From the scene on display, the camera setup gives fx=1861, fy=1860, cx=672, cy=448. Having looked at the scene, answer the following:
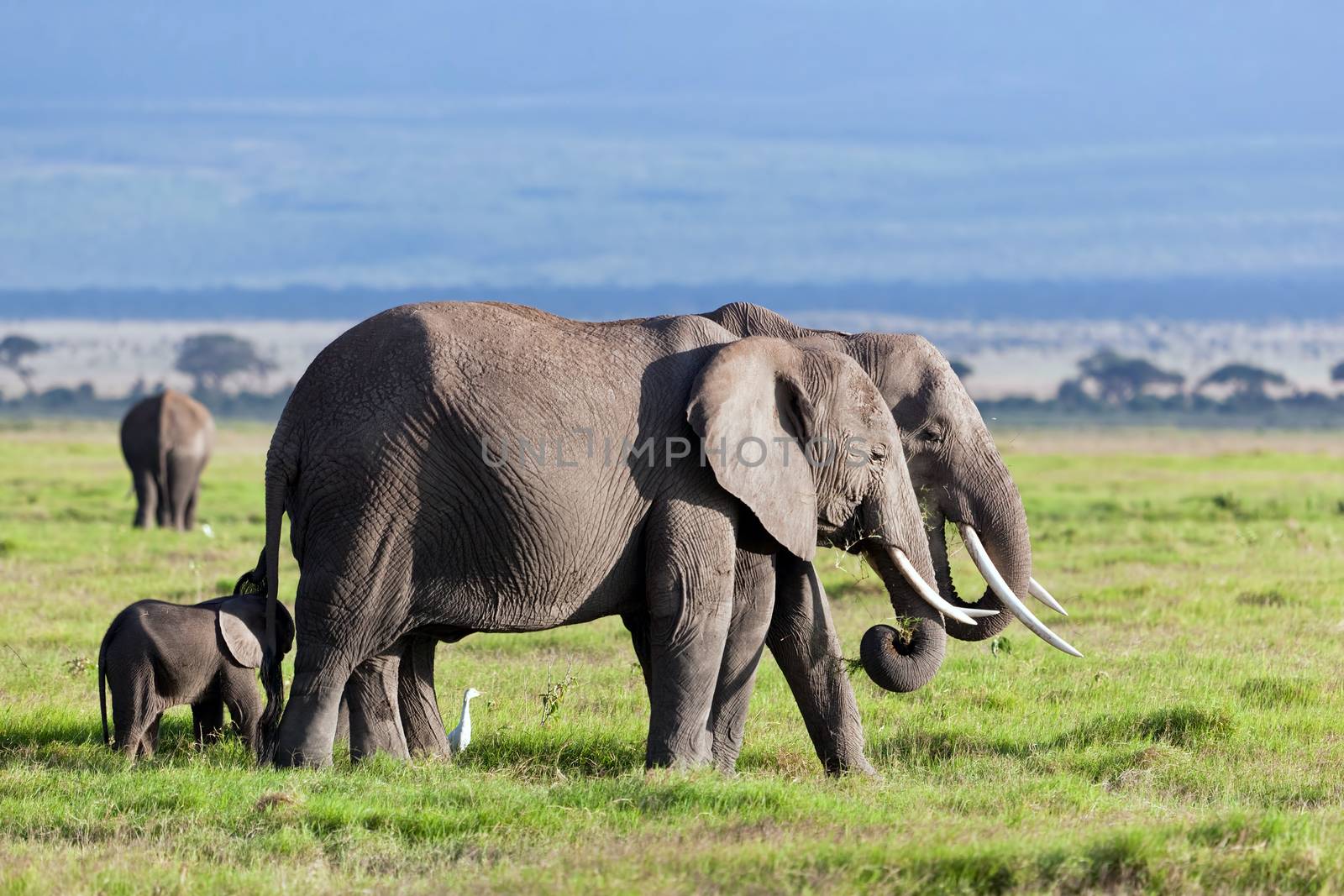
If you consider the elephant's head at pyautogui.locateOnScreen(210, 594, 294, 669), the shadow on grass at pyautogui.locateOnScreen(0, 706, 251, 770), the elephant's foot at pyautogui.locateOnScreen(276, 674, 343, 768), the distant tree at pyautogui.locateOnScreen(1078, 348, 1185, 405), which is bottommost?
the shadow on grass at pyautogui.locateOnScreen(0, 706, 251, 770)

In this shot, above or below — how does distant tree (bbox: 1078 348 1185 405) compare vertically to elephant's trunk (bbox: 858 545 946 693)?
above

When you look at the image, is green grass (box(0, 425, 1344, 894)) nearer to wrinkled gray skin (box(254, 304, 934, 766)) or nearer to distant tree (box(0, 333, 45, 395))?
wrinkled gray skin (box(254, 304, 934, 766))

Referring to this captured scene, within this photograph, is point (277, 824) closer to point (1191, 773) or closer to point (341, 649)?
point (341, 649)

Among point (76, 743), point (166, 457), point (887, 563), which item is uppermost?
point (887, 563)

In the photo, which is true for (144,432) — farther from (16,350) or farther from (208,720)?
(16,350)

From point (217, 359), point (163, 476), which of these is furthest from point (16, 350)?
point (163, 476)

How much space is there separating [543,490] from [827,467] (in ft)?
4.61

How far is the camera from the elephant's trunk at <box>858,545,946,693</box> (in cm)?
869

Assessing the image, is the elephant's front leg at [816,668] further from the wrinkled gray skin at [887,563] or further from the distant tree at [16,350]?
the distant tree at [16,350]

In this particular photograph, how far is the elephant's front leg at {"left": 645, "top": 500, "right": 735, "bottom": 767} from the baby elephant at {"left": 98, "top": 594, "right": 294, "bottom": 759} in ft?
6.16


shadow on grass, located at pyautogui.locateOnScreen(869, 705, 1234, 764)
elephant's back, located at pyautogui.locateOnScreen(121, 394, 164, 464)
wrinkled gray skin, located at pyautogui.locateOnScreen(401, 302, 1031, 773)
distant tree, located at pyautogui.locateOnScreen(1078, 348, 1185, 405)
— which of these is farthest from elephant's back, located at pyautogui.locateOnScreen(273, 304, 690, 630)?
distant tree, located at pyautogui.locateOnScreen(1078, 348, 1185, 405)

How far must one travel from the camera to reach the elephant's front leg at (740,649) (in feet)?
28.3

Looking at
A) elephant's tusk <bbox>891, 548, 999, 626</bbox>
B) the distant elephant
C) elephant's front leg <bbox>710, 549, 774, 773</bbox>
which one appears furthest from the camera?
the distant elephant

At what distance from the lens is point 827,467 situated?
870cm
